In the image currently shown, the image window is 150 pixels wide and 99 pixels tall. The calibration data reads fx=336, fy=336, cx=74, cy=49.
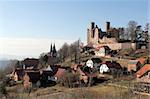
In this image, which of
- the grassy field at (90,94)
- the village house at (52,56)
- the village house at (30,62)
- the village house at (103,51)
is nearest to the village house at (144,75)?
the grassy field at (90,94)

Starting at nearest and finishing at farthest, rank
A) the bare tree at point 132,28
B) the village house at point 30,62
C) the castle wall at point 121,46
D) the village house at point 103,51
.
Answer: the village house at point 103,51, the castle wall at point 121,46, the bare tree at point 132,28, the village house at point 30,62

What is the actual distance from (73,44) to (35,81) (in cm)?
1416

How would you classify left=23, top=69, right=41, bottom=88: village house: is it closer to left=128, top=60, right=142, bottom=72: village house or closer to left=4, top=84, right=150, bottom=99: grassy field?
left=4, top=84, right=150, bottom=99: grassy field

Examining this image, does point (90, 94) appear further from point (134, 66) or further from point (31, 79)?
point (134, 66)

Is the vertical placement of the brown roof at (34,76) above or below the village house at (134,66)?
below

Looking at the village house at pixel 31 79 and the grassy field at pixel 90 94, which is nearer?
the grassy field at pixel 90 94

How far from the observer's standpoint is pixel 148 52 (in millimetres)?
34188

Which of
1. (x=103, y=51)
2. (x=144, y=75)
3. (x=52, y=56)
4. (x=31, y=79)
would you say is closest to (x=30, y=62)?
(x=52, y=56)

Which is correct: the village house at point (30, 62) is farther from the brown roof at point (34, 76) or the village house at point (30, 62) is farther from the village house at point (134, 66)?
the village house at point (134, 66)

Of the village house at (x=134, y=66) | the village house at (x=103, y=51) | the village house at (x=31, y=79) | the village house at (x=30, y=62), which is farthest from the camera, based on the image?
the village house at (x=30, y=62)

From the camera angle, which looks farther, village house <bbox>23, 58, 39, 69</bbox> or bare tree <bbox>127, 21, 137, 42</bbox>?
village house <bbox>23, 58, 39, 69</bbox>

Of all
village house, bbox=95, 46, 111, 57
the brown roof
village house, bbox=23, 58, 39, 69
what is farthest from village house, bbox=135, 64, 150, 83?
village house, bbox=23, 58, 39, 69

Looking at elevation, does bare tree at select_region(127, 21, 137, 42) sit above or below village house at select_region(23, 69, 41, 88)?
above

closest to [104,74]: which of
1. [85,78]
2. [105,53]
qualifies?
[85,78]
